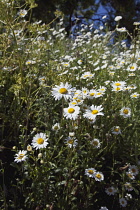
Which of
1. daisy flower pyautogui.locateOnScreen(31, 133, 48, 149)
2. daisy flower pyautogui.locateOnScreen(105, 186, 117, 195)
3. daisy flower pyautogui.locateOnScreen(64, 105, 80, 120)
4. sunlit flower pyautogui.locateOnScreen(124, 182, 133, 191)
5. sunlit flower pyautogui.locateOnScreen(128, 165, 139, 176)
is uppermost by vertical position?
daisy flower pyautogui.locateOnScreen(64, 105, 80, 120)

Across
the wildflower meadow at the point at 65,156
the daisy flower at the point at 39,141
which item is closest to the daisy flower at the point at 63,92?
the wildflower meadow at the point at 65,156

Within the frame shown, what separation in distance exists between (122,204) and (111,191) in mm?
119

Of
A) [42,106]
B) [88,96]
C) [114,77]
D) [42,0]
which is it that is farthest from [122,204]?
[42,0]

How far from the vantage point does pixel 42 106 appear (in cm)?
189

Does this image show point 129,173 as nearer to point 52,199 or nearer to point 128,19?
point 52,199

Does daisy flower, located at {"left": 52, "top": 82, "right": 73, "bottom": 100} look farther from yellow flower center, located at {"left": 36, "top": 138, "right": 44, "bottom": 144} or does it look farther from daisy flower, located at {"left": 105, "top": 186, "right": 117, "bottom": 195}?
daisy flower, located at {"left": 105, "top": 186, "right": 117, "bottom": 195}

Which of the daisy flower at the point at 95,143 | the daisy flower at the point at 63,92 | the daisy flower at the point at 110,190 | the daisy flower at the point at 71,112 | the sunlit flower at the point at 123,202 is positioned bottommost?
the sunlit flower at the point at 123,202

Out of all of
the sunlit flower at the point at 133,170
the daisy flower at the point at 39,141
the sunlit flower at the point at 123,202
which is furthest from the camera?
the sunlit flower at the point at 133,170

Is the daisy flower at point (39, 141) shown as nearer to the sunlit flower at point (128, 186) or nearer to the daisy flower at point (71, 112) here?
the daisy flower at point (71, 112)

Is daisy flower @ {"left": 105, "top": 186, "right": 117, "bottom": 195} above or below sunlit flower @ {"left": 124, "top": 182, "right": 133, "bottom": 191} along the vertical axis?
below

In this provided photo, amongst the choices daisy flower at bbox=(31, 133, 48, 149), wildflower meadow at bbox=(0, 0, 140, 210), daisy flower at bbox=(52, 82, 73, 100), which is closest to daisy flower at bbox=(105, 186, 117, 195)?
wildflower meadow at bbox=(0, 0, 140, 210)

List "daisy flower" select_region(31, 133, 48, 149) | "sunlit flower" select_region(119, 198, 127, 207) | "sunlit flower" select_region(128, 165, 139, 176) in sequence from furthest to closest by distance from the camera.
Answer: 1. "sunlit flower" select_region(128, 165, 139, 176)
2. "sunlit flower" select_region(119, 198, 127, 207)
3. "daisy flower" select_region(31, 133, 48, 149)

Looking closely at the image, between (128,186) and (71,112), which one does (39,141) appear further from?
(128,186)

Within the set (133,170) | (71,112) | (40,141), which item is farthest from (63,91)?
(133,170)
